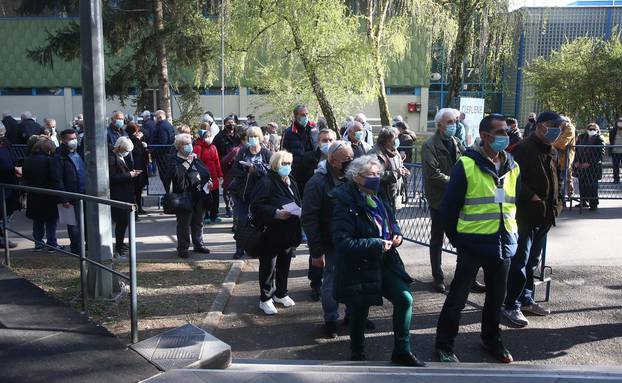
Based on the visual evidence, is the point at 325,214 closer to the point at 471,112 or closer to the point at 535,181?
the point at 535,181

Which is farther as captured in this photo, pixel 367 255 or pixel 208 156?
pixel 208 156

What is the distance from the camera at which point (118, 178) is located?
7.81 metres

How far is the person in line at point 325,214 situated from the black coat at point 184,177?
307cm

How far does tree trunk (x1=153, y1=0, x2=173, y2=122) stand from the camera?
21109mm

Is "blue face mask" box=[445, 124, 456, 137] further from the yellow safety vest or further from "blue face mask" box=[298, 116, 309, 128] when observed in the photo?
"blue face mask" box=[298, 116, 309, 128]

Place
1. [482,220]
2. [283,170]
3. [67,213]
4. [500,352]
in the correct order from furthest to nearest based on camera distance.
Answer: [67,213] → [283,170] → [500,352] → [482,220]

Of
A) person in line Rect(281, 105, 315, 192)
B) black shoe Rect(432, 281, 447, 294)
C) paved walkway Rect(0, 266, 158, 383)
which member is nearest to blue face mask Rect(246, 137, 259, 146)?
person in line Rect(281, 105, 315, 192)

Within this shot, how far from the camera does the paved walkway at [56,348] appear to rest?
12.6 ft

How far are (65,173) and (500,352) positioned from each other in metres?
5.92

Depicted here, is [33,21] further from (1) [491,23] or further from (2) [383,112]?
(1) [491,23]

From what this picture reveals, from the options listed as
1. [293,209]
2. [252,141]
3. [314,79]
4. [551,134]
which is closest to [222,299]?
[293,209]

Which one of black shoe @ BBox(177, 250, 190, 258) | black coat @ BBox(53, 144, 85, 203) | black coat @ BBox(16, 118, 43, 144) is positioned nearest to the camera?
black coat @ BBox(53, 144, 85, 203)

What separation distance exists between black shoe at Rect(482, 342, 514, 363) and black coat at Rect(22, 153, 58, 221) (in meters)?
5.84

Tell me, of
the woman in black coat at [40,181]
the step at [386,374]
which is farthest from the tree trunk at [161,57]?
the step at [386,374]
